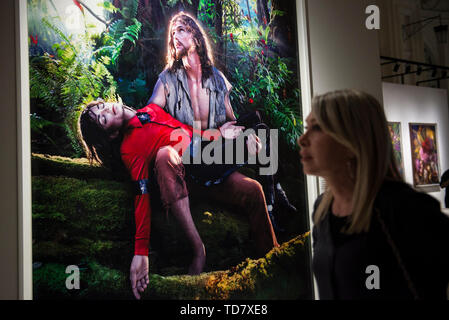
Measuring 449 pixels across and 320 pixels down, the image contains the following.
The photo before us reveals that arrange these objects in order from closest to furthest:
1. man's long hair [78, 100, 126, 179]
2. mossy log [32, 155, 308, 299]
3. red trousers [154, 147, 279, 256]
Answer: mossy log [32, 155, 308, 299] < man's long hair [78, 100, 126, 179] < red trousers [154, 147, 279, 256]

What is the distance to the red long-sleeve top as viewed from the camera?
3289mm

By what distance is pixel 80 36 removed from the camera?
3.22m

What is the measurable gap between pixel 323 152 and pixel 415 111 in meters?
9.45

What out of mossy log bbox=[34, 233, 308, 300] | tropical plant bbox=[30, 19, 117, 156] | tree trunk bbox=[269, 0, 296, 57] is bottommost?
mossy log bbox=[34, 233, 308, 300]

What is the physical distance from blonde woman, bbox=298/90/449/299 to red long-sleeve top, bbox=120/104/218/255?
174cm

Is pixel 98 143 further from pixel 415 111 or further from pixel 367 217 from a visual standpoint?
pixel 415 111

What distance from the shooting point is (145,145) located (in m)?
3.39

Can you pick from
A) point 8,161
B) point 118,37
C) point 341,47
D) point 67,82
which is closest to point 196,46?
point 118,37

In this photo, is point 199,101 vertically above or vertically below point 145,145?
above

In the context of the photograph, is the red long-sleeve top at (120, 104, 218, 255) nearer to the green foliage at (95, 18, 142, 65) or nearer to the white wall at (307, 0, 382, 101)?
the green foliage at (95, 18, 142, 65)

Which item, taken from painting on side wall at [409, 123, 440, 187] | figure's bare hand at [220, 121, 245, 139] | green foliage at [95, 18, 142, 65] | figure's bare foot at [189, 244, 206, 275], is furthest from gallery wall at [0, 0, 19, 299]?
painting on side wall at [409, 123, 440, 187]
